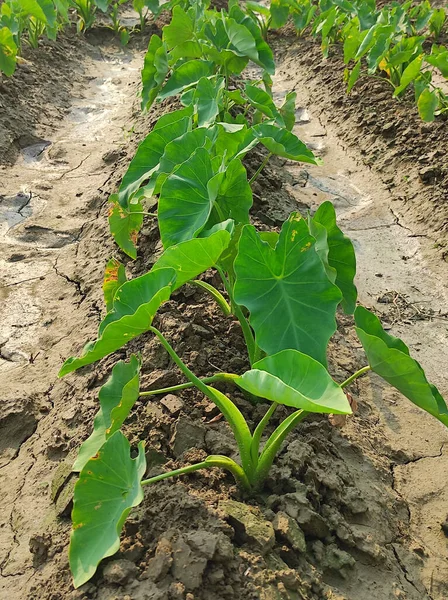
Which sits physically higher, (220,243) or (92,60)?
(220,243)

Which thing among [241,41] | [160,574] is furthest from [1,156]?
[160,574]

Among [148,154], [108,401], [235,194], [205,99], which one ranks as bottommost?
[108,401]

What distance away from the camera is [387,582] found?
1.39 m

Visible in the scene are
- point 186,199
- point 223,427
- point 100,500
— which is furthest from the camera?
point 186,199

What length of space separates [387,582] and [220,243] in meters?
0.88

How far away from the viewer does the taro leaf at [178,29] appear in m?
3.50

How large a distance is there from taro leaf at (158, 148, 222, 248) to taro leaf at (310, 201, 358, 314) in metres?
0.33

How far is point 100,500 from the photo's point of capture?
124 cm

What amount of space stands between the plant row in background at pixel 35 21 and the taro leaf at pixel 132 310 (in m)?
3.53

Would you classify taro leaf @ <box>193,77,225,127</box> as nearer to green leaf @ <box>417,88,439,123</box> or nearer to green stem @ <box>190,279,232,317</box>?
green stem @ <box>190,279,232,317</box>

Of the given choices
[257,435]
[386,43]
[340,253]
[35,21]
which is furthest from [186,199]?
[35,21]

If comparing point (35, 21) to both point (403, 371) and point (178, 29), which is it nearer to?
point (178, 29)

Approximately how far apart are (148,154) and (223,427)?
3.76ft

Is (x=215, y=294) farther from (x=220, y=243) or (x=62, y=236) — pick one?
(x=62, y=236)
